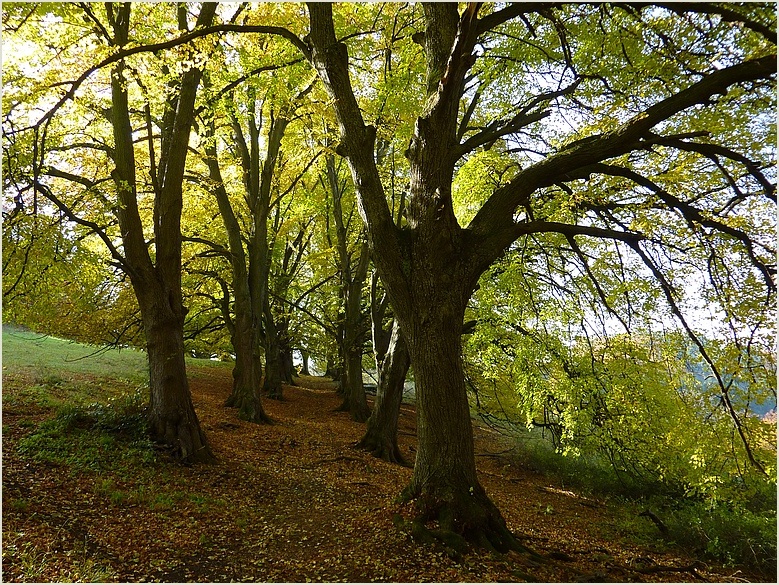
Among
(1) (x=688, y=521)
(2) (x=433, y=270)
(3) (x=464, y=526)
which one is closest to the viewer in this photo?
(3) (x=464, y=526)

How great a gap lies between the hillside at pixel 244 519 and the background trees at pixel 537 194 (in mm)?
830

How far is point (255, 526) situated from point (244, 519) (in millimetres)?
226

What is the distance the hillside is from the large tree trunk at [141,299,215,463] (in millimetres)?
403

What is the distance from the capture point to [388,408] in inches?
416

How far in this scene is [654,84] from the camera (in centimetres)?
588

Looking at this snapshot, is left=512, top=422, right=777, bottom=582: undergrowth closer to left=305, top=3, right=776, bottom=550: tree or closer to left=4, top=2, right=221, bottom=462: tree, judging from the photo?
left=305, top=3, right=776, bottom=550: tree

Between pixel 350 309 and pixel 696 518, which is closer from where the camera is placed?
pixel 696 518

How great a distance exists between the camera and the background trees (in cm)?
514

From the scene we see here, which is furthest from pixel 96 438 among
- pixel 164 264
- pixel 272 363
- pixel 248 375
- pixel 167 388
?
pixel 272 363

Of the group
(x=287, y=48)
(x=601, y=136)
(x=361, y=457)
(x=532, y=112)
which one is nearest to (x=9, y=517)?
(x=361, y=457)

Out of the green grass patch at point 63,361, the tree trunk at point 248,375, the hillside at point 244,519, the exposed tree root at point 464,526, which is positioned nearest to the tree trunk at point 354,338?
the tree trunk at point 248,375

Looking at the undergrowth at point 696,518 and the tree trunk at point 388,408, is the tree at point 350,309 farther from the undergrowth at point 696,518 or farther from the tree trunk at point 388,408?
the undergrowth at point 696,518

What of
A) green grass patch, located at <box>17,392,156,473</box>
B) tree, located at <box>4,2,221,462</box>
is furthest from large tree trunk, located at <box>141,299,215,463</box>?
green grass patch, located at <box>17,392,156,473</box>

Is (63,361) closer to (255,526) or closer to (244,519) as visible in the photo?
(244,519)
